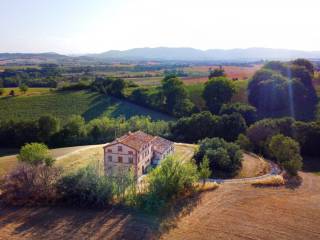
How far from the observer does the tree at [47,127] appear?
54844mm

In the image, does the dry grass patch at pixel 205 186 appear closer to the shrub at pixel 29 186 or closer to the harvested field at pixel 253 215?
the harvested field at pixel 253 215

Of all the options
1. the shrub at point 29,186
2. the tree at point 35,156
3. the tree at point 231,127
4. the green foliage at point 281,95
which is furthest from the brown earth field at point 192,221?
the green foliage at point 281,95

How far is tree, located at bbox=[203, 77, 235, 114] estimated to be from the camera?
68.9 m

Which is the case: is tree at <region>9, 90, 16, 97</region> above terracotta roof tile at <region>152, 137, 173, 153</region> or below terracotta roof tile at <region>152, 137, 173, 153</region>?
above

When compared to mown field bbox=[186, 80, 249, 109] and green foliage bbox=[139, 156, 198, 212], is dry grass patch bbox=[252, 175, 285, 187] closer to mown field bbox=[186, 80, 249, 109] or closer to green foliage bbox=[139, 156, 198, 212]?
green foliage bbox=[139, 156, 198, 212]

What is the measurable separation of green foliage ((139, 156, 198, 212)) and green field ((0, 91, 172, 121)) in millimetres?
43063

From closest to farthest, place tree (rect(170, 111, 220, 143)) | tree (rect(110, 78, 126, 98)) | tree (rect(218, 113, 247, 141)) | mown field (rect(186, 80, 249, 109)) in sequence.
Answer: tree (rect(218, 113, 247, 141))
tree (rect(170, 111, 220, 143))
mown field (rect(186, 80, 249, 109))
tree (rect(110, 78, 126, 98))

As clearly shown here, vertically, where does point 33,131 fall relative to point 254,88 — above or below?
below

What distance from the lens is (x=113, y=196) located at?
25.3 meters

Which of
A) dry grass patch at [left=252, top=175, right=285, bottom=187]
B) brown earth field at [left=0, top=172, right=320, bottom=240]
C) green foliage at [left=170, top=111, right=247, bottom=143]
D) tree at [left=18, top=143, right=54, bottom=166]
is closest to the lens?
brown earth field at [left=0, top=172, right=320, bottom=240]

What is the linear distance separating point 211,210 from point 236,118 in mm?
27860

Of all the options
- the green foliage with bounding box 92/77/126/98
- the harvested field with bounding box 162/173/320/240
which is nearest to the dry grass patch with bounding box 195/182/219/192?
the harvested field with bounding box 162/173/320/240

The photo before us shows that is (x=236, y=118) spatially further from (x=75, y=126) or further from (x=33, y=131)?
(x=33, y=131)

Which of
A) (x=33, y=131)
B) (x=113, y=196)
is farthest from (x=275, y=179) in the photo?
(x=33, y=131)
